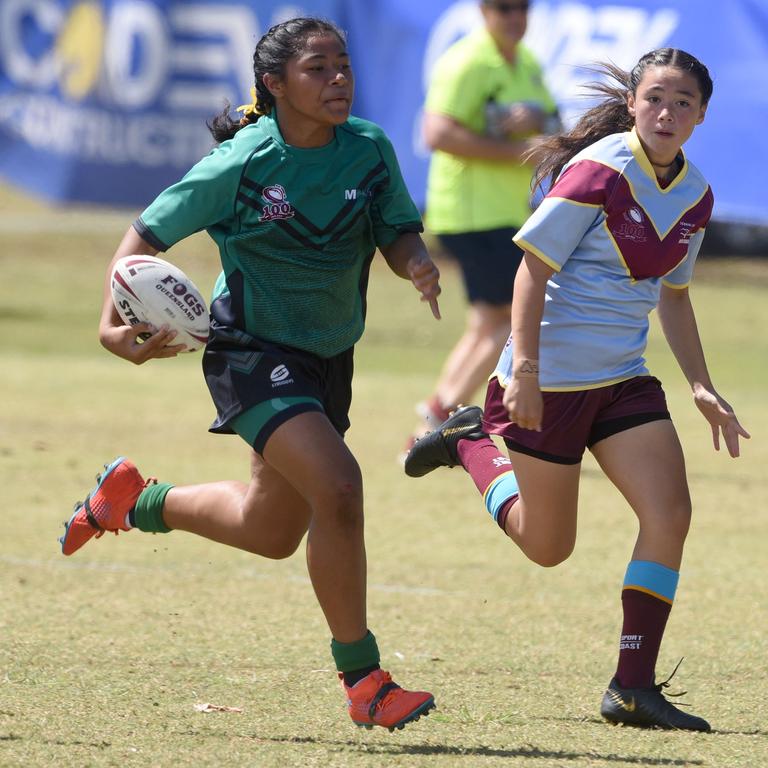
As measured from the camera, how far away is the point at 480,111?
9195mm

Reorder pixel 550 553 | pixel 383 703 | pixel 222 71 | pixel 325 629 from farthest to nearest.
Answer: pixel 222 71 → pixel 325 629 → pixel 550 553 → pixel 383 703

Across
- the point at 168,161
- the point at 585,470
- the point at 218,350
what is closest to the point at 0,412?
the point at 585,470

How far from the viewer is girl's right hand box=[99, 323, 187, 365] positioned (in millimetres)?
4570

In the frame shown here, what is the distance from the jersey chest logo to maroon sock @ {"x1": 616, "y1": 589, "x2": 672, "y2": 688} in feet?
4.89

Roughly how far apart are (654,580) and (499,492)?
2.41ft

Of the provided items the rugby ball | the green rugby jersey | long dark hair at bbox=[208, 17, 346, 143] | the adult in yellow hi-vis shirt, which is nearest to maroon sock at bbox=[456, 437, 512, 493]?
the green rugby jersey

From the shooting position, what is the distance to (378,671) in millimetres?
4484

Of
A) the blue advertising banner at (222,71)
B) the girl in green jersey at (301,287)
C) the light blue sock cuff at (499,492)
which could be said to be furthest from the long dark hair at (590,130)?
the blue advertising banner at (222,71)

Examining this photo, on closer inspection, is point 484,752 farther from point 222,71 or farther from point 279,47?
point 222,71

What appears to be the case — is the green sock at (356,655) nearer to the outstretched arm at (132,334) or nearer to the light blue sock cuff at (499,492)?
the light blue sock cuff at (499,492)

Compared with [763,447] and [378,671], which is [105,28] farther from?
[378,671]

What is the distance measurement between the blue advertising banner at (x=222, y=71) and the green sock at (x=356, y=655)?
11141 millimetres

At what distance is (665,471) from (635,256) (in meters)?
0.63

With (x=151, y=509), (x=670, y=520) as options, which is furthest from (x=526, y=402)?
(x=151, y=509)
